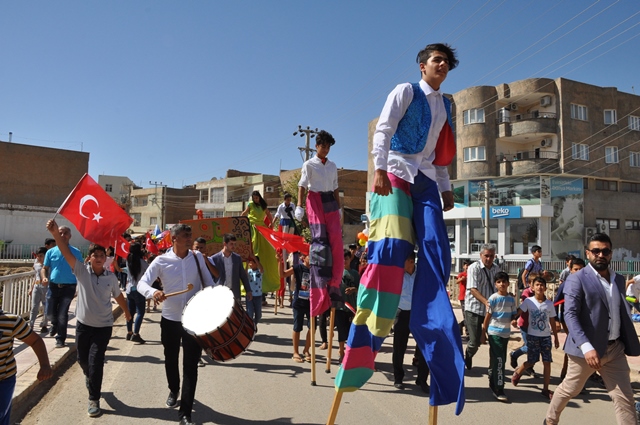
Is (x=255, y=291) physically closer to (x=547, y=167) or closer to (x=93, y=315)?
(x=93, y=315)

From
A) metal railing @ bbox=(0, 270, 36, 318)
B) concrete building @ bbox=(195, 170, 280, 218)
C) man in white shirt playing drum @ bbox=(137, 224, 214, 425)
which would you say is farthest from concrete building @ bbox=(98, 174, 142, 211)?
man in white shirt playing drum @ bbox=(137, 224, 214, 425)

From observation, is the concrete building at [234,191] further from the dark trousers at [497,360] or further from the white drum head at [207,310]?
the white drum head at [207,310]

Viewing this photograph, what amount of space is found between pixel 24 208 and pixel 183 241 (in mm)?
46830

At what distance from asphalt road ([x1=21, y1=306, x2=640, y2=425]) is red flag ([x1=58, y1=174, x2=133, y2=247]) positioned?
2.02 m

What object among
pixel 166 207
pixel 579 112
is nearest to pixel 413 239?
pixel 579 112

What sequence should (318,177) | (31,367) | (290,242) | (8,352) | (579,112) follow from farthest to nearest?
(579,112)
(290,242)
(318,177)
(31,367)
(8,352)

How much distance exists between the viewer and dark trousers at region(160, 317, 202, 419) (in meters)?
5.22

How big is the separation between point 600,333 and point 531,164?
36.9 m

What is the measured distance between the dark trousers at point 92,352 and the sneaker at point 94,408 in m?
0.05

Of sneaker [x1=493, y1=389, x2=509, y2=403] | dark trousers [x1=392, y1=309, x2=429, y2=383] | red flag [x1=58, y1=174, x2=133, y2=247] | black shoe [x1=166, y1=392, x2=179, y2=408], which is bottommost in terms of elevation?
sneaker [x1=493, y1=389, x2=509, y2=403]

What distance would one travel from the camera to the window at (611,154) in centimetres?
4088

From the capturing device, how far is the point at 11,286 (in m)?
10.5

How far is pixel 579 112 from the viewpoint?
40250 millimetres

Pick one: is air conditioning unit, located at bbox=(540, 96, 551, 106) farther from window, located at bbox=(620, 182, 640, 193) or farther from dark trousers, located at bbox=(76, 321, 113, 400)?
dark trousers, located at bbox=(76, 321, 113, 400)
